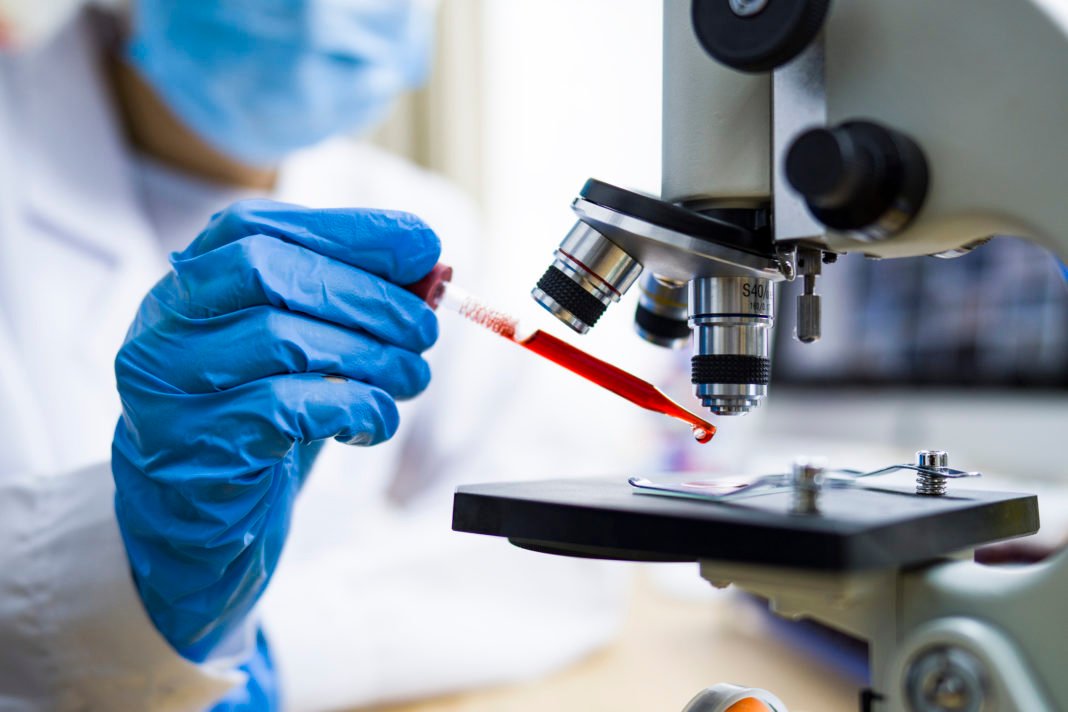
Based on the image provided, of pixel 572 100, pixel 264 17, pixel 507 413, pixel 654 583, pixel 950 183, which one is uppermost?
pixel 572 100

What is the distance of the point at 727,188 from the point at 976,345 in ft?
3.92

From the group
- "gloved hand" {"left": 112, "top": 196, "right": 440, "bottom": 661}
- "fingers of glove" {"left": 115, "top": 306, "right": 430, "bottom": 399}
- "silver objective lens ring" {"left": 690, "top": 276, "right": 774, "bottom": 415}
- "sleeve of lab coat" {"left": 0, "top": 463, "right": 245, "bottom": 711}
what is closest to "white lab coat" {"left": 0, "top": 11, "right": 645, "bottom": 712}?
"sleeve of lab coat" {"left": 0, "top": 463, "right": 245, "bottom": 711}

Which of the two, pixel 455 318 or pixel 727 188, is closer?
pixel 727 188

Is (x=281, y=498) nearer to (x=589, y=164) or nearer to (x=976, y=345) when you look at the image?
(x=976, y=345)

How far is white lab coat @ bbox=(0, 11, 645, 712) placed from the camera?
768mm

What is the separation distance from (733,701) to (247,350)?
0.43m

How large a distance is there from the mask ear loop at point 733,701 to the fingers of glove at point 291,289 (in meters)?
0.36

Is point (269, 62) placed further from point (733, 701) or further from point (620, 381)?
point (733, 701)

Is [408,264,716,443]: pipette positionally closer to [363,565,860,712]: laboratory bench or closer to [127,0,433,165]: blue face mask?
[363,565,860,712]: laboratory bench

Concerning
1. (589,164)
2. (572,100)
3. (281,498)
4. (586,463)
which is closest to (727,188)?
(281,498)

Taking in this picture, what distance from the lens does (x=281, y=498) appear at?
72 cm

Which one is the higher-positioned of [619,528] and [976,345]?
[976,345]

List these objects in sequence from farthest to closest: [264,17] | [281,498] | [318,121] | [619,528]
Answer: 1. [318,121]
2. [264,17]
3. [281,498]
4. [619,528]

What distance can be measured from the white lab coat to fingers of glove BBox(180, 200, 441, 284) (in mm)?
318
